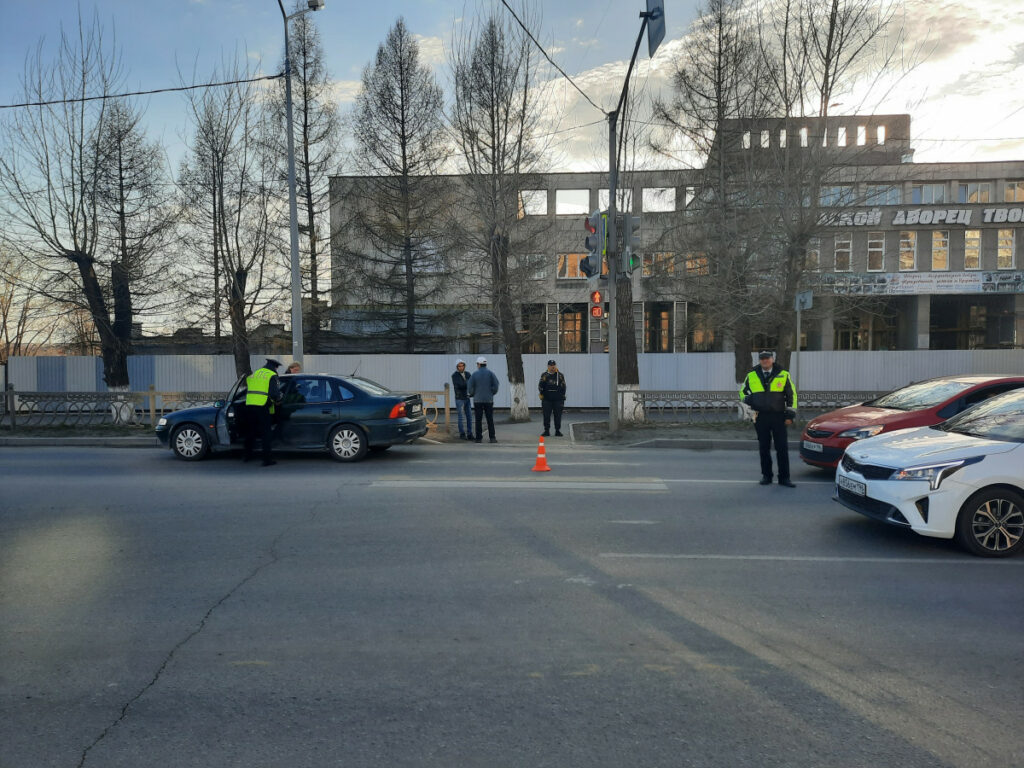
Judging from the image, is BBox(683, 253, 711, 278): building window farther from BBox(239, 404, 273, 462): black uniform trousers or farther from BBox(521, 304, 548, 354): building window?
BBox(239, 404, 273, 462): black uniform trousers

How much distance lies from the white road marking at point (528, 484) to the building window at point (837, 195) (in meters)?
10.7

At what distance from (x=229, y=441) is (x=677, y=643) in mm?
9748

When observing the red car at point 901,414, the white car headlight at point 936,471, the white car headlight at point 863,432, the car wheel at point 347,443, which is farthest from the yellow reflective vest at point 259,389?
the white car headlight at point 936,471

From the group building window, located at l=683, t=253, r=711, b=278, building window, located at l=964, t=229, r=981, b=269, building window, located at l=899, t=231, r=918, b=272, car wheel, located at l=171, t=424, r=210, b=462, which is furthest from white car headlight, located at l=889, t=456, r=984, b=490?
building window, located at l=964, t=229, r=981, b=269

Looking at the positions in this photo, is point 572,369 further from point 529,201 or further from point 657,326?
point 657,326

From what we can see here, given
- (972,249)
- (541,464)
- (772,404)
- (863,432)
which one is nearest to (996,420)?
(863,432)

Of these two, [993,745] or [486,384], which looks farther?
[486,384]

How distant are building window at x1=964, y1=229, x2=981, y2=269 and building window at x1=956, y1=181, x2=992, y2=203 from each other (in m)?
2.84

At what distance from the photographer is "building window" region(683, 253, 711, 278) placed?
2066 cm

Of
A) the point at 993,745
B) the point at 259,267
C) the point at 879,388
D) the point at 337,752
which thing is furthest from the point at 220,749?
the point at 879,388

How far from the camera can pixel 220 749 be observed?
3.11 metres

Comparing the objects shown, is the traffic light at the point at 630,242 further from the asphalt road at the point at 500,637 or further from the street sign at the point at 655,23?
the asphalt road at the point at 500,637

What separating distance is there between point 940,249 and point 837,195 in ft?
84.7

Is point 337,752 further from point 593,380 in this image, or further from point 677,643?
point 593,380
